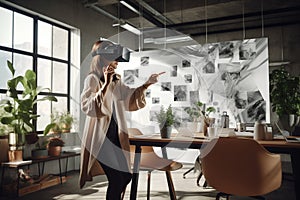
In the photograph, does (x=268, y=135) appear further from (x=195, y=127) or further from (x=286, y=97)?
(x=286, y=97)

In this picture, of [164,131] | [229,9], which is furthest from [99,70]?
[229,9]

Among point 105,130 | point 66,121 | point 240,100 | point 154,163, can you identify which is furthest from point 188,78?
point 105,130

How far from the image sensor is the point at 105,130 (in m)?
1.89

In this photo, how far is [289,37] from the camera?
21.3ft

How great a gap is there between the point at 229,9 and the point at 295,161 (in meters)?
4.95

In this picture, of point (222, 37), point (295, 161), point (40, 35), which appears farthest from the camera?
point (222, 37)

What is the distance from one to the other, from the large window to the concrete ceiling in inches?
38.0

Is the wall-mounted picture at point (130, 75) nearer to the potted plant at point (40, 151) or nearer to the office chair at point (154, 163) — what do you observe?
the potted plant at point (40, 151)

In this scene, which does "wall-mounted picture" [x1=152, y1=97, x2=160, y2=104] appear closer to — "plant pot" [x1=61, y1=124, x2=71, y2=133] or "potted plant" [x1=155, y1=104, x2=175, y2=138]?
"plant pot" [x1=61, y1=124, x2=71, y2=133]

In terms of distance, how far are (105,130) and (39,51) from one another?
3458 mm

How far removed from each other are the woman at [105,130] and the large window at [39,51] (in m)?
2.85

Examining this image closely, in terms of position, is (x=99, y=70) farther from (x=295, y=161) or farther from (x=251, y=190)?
(x=295, y=161)

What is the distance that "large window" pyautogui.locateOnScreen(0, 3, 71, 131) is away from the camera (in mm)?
4246

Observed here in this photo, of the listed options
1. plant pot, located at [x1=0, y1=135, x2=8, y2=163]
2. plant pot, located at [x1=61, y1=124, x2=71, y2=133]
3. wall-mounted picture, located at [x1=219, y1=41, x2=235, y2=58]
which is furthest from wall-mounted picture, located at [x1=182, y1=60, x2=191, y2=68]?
plant pot, located at [x1=0, y1=135, x2=8, y2=163]
